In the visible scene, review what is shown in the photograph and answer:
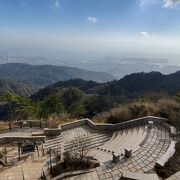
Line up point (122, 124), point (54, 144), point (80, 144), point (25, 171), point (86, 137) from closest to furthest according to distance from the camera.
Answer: point (25, 171)
point (80, 144)
point (54, 144)
point (86, 137)
point (122, 124)

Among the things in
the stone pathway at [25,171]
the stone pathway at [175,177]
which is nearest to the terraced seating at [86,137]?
the stone pathway at [25,171]

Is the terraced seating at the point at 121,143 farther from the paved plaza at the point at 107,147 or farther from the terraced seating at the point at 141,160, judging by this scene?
the terraced seating at the point at 141,160

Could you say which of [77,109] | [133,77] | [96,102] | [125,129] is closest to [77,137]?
[125,129]

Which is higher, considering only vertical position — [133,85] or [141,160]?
[141,160]

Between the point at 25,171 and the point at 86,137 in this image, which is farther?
the point at 86,137

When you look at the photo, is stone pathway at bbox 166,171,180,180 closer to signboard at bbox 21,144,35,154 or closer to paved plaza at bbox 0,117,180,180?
paved plaza at bbox 0,117,180,180

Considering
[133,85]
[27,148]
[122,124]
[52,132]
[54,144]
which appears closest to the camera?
[27,148]

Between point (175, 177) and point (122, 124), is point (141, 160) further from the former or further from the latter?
point (122, 124)

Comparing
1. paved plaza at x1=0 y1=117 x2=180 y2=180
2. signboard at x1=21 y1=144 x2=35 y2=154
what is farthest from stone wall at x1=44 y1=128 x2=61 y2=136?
signboard at x1=21 y1=144 x2=35 y2=154

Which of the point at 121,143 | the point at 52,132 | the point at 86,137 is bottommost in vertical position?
the point at 52,132

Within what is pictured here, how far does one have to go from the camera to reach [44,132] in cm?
1953

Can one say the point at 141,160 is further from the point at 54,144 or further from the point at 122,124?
the point at 122,124

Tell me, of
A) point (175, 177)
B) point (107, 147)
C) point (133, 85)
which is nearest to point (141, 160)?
point (175, 177)

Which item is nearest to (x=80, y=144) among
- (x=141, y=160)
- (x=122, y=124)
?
(x=122, y=124)
